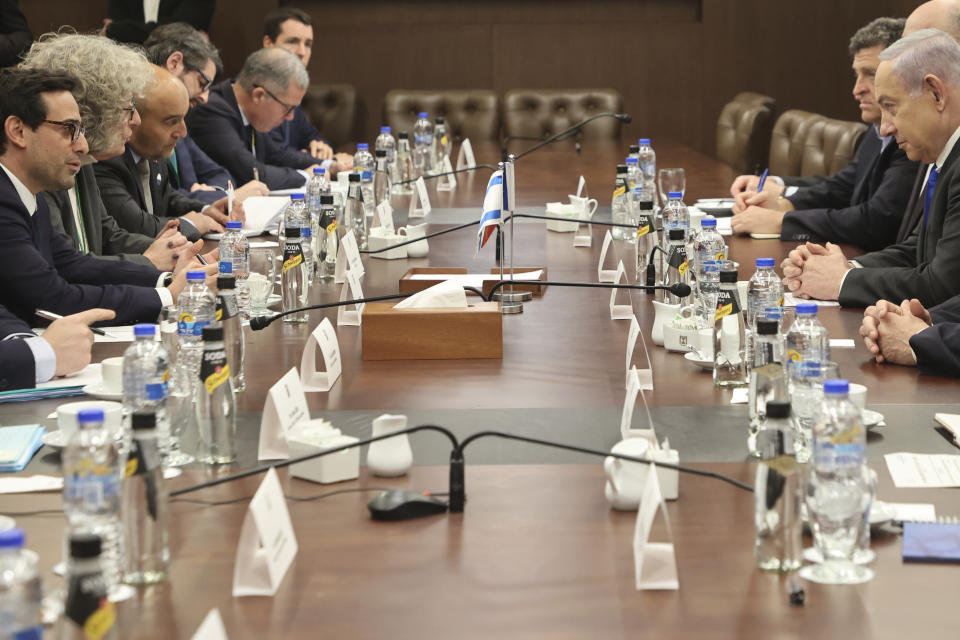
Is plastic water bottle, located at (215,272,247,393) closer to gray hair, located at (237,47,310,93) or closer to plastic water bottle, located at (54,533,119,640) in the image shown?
plastic water bottle, located at (54,533,119,640)

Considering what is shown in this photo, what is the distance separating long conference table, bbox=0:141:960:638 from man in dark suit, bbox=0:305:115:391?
0.08 metres

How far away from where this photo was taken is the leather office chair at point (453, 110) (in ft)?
24.8

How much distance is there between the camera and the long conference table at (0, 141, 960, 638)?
127 cm

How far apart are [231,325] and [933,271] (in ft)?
5.28

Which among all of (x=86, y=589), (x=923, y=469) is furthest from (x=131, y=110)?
(x=86, y=589)

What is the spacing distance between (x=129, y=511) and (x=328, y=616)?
0.86 ft

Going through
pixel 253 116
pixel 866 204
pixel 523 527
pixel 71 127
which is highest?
pixel 253 116

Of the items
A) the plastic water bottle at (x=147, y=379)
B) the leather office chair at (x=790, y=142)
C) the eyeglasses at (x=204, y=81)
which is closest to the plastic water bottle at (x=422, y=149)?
the eyeglasses at (x=204, y=81)

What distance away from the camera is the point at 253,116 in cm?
552

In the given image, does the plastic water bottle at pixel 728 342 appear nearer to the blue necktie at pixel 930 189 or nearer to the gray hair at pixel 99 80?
the blue necktie at pixel 930 189

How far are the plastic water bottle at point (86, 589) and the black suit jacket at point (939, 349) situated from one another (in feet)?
5.35

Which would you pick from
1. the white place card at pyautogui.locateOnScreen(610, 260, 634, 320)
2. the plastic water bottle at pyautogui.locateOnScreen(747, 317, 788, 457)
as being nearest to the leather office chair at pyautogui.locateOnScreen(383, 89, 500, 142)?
the white place card at pyautogui.locateOnScreen(610, 260, 634, 320)

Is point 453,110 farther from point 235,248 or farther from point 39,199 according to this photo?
point 39,199

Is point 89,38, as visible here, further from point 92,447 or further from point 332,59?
point 332,59
